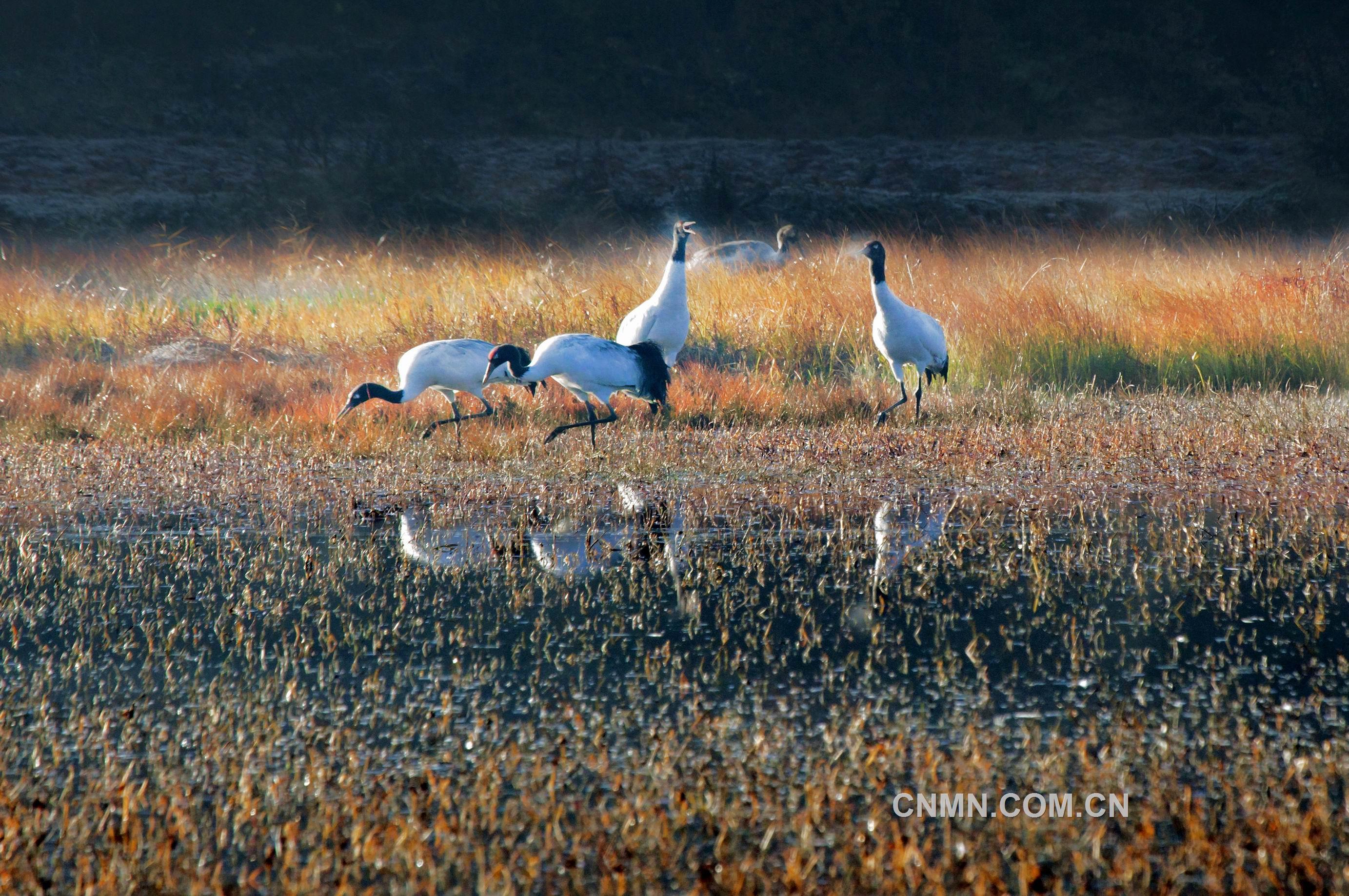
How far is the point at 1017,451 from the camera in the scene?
6785 mm

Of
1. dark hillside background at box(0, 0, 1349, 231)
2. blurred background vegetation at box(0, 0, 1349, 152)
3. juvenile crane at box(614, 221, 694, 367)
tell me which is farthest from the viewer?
blurred background vegetation at box(0, 0, 1349, 152)

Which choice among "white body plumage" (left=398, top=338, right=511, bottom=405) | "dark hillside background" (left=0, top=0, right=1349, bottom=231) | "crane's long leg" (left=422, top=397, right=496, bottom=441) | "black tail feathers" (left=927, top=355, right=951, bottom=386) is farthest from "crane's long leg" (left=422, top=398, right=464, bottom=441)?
"dark hillside background" (left=0, top=0, right=1349, bottom=231)

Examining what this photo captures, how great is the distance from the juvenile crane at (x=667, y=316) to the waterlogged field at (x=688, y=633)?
0.43 metres

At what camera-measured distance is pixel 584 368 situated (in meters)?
7.20

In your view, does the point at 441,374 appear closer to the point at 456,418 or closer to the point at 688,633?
the point at 456,418

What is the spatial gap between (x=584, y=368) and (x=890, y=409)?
1885mm

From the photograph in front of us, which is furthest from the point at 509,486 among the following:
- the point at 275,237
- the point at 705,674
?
the point at 275,237

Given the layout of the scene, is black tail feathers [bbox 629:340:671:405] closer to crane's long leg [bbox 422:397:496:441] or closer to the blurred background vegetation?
crane's long leg [bbox 422:397:496:441]

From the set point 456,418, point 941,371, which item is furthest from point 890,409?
point 456,418

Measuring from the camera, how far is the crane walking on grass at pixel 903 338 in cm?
801

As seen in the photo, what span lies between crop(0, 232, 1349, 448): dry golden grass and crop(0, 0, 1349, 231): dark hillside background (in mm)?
13712

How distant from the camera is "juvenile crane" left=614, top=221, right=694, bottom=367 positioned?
26.9ft

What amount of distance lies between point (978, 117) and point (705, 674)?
25.3 m

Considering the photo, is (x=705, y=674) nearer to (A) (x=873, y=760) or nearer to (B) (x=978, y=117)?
(A) (x=873, y=760)
